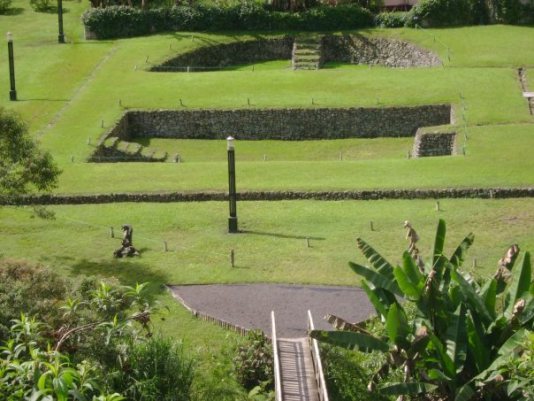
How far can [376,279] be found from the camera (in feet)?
68.6

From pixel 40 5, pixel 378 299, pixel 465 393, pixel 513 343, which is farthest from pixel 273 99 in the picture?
pixel 465 393

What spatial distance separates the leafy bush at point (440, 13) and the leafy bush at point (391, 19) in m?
0.41

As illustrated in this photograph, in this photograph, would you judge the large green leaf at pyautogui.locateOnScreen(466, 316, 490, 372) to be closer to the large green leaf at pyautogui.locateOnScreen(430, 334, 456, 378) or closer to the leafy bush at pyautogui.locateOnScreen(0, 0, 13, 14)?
the large green leaf at pyautogui.locateOnScreen(430, 334, 456, 378)

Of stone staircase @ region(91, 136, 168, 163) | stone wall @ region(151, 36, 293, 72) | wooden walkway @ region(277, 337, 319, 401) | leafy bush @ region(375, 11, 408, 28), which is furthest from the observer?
leafy bush @ region(375, 11, 408, 28)

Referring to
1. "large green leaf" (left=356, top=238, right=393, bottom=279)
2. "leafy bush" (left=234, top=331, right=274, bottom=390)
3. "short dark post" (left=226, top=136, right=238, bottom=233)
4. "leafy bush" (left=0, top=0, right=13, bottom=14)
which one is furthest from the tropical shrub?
"leafy bush" (left=0, top=0, right=13, bottom=14)

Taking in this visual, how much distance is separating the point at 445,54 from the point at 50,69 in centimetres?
2067

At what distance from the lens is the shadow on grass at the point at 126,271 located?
28.8 m

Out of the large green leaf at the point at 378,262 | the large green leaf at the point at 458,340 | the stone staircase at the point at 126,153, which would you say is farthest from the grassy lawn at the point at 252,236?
the large green leaf at the point at 458,340

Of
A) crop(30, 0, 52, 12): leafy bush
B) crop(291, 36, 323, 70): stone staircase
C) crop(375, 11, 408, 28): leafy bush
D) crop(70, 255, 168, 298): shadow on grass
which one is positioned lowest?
crop(70, 255, 168, 298): shadow on grass

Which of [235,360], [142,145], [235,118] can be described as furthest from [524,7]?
[235,360]

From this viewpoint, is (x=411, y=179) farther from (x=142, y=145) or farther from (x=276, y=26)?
(x=276, y=26)

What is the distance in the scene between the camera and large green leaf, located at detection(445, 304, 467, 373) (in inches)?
769

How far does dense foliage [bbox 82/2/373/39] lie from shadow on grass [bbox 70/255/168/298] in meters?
29.9

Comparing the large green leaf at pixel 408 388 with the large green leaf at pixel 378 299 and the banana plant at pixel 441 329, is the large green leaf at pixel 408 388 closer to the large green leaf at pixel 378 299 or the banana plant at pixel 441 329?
the banana plant at pixel 441 329
